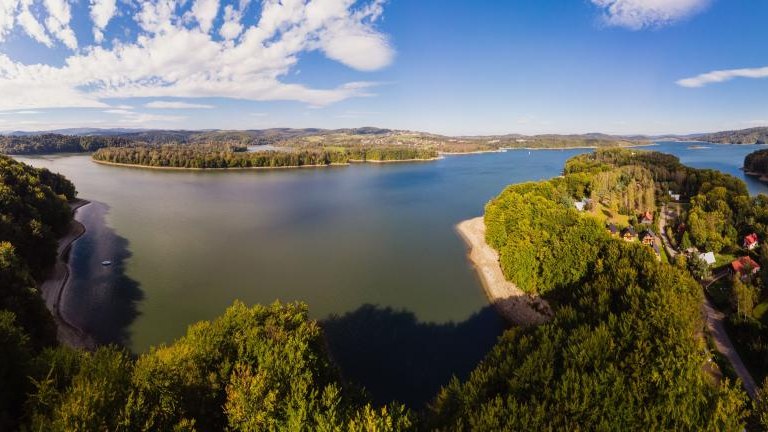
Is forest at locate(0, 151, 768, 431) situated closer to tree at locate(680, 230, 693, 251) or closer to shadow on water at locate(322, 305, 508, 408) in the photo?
shadow on water at locate(322, 305, 508, 408)

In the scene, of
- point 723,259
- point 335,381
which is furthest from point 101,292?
point 723,259

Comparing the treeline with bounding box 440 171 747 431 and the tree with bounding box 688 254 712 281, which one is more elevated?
the treeline with bounding box 440 171 747 431

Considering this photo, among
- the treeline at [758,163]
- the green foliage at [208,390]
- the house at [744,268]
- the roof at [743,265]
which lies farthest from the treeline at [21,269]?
the treeline at [758,163]

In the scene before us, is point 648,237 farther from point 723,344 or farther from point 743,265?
point 723,344

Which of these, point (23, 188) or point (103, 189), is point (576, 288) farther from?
point (103, 189)

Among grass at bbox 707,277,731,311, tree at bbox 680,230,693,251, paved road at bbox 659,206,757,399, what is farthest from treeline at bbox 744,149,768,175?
paved road at bbox 659,206,757,399

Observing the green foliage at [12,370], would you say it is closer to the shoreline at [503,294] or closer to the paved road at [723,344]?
the shoreline at [503,294]

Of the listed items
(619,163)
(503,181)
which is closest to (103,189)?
(503,181)

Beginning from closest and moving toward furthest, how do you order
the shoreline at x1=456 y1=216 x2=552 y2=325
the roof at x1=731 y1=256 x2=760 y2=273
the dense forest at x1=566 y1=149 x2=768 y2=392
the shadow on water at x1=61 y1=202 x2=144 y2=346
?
the dense forest at x1=566 y1=149 x2=768 y2=392, the shadow on water at x1=61 y1=202 x2=144 y2=346, the shoreline at x1=456 y1=216 x2=552 y2=325, the roof at x1=731 y1=256 x2=760 y2=273
